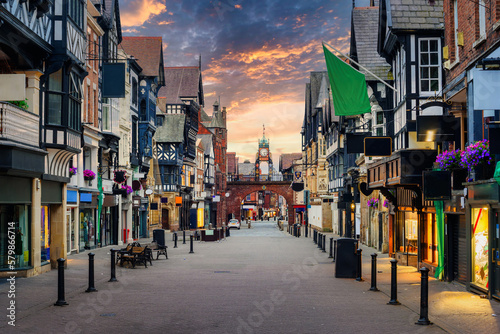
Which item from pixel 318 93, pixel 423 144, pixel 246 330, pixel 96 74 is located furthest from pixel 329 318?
pixel 318 93

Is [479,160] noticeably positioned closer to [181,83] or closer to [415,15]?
[415,15]

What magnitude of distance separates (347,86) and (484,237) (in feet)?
22.5

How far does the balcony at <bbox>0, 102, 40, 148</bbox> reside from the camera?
15656 millimetres

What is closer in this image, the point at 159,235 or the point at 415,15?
the point at 415,15

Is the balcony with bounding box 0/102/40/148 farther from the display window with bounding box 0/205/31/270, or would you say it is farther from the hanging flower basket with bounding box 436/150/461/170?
the hanging flower basket with bounding box 436/150/461/170

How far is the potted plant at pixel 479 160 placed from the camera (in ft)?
44.2

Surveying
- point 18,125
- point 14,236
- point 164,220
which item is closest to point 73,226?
point 14,236

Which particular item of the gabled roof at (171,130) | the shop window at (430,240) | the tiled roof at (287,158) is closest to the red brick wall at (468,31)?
the shop window at (430,240)

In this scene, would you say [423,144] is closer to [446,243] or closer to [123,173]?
[446,243]

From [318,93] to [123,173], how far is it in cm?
3858

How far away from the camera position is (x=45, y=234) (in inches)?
806

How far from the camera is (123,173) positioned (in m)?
34.1

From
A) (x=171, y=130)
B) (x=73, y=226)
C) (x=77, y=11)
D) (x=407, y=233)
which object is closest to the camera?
(x=77, y=11)

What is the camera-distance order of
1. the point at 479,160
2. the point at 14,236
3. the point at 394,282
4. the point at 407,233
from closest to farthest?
the point at 394,282 < the point at 479,160 < the point at 14,236 < the point at 407,233
